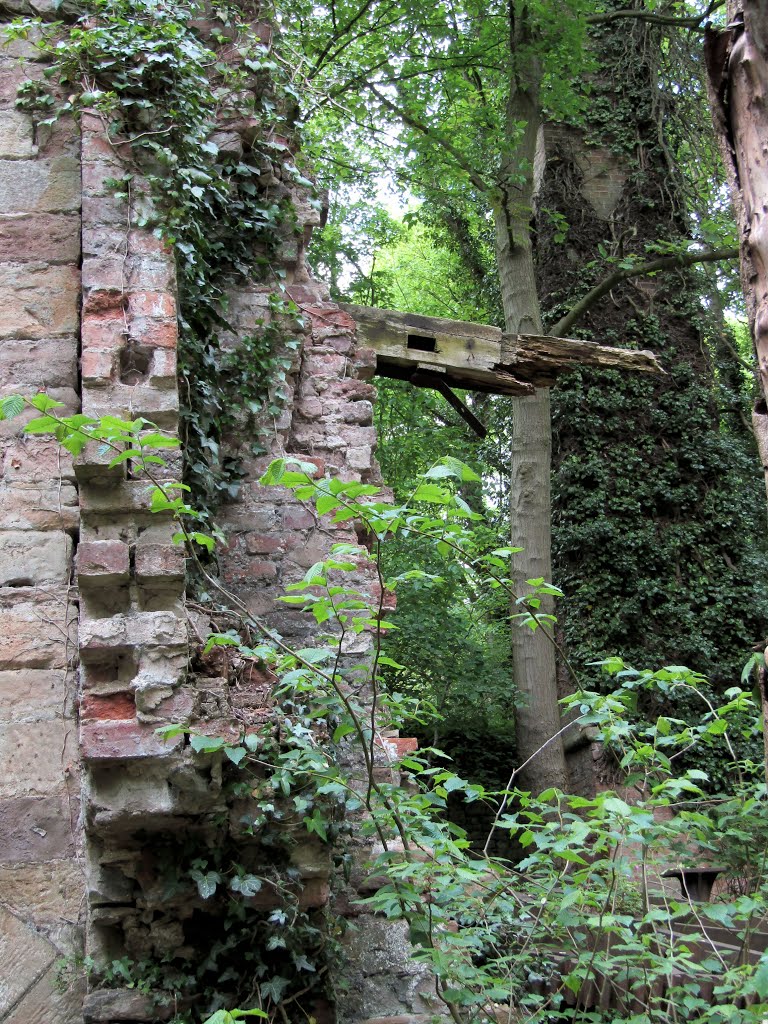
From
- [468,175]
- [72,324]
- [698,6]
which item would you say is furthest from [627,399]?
[72,324]

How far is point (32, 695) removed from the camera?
13.3 feet

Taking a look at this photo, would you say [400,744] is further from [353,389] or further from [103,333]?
[103,333]

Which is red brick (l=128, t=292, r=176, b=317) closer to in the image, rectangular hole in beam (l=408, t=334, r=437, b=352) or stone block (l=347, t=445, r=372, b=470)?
stone block (l=347, t=445, r=372, b=470)

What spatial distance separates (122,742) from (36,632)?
1040 mm

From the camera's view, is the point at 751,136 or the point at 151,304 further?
the point at 151,304

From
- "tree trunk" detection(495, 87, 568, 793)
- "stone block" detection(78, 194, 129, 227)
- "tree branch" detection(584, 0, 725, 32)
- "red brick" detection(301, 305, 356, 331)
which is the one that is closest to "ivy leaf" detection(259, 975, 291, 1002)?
"stone block" detection(78, 194, 129, 227)

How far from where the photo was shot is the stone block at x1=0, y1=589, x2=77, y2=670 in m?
4.09

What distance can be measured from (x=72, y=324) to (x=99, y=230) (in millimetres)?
582

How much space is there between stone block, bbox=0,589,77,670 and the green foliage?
0.89 m

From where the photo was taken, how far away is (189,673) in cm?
358

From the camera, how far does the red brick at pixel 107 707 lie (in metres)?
3.40

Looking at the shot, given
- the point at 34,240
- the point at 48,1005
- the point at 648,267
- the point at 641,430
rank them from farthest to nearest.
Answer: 1. the point at 641,430
2. the point at 648,267
3. the point at 34,240
4. the point at 48,1005

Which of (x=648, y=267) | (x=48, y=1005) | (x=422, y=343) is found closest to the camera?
(x=48, y=1005)

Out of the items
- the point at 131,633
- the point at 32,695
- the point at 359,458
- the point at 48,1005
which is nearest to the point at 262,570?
the point at 359,458
